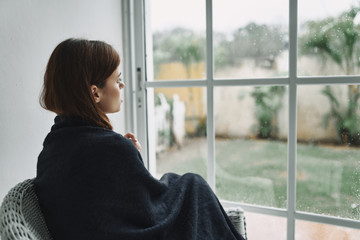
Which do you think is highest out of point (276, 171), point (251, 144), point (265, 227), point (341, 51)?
point (341, 51)

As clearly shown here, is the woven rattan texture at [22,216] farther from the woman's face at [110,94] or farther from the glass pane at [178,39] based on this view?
the glass pane at [178,39]

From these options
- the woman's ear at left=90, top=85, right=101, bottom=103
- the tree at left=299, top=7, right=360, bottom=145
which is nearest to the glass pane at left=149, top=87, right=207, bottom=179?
the tree at left=299, top=7, right=360, bottom=145

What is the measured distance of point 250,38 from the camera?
1.49 m

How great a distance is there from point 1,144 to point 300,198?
1.23 m

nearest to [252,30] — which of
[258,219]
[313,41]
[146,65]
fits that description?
[313,41]

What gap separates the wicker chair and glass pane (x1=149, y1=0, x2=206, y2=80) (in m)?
0.96

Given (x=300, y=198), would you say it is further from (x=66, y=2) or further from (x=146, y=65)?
(x=66, y=2)

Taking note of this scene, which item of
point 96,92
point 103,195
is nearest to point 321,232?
point 103,195

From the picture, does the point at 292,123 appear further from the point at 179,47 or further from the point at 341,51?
the point at 179,47

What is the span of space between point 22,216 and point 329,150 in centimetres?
116

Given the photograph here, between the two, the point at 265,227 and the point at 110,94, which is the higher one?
the point at 110,94

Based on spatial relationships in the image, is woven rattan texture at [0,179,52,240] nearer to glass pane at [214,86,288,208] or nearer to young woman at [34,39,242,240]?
young woman at [34,39,242,240]

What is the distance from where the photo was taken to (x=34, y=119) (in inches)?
50.0

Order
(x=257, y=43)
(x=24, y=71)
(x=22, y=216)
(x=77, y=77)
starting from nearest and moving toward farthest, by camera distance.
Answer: (x=22, y=216) → (x=77, y=77) → (x=24, y=71) → (x=257, y=43)
